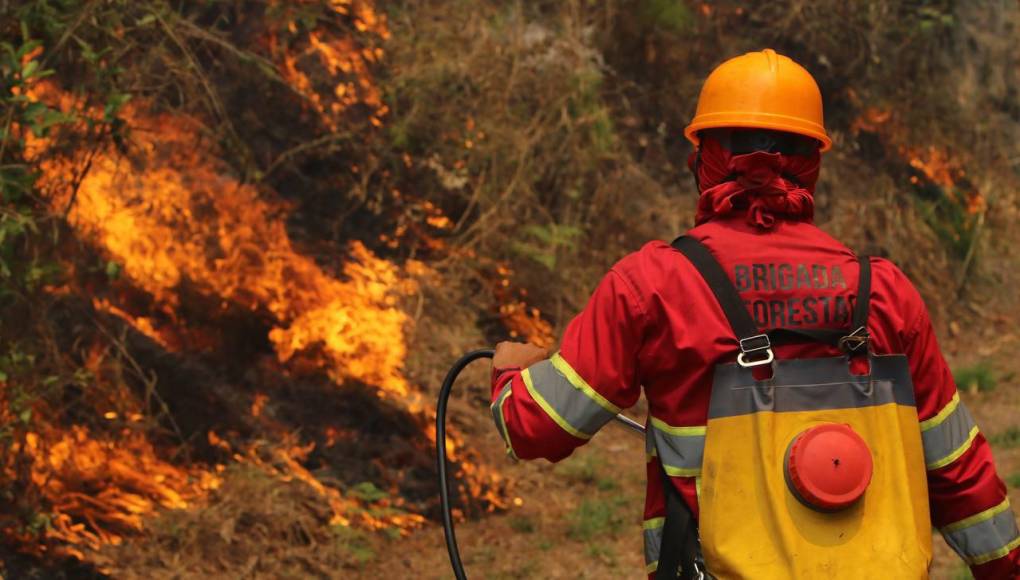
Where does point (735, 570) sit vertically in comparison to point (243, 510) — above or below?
above

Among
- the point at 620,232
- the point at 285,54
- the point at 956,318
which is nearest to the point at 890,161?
the point at 956,318

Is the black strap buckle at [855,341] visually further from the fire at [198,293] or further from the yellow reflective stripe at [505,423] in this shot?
the fire at [198,293]

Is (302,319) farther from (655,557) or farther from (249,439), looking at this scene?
(655,557)

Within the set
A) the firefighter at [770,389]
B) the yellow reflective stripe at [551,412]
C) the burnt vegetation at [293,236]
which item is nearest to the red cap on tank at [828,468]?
the firefighter at [770,389]

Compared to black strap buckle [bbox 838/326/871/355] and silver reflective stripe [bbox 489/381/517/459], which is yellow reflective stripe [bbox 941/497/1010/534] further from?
silver reflective stripe [bbox 489/381/517/459]

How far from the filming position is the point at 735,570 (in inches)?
89.3

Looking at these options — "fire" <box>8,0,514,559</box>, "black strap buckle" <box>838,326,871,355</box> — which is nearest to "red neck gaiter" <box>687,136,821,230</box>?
"black strap buckle" <box>838,326,871,355</box>

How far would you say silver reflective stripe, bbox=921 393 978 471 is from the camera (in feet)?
8.30

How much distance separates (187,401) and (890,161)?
7.00 m

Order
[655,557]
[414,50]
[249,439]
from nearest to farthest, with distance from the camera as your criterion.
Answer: [655,557] → [249,439] → [414,50]

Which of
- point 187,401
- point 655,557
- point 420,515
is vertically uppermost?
point 655,557

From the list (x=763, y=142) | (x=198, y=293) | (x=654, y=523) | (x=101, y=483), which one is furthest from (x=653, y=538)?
(x=198, y=293)

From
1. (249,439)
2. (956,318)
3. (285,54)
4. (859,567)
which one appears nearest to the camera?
(859,567)

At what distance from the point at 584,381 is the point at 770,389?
39 centimetres
